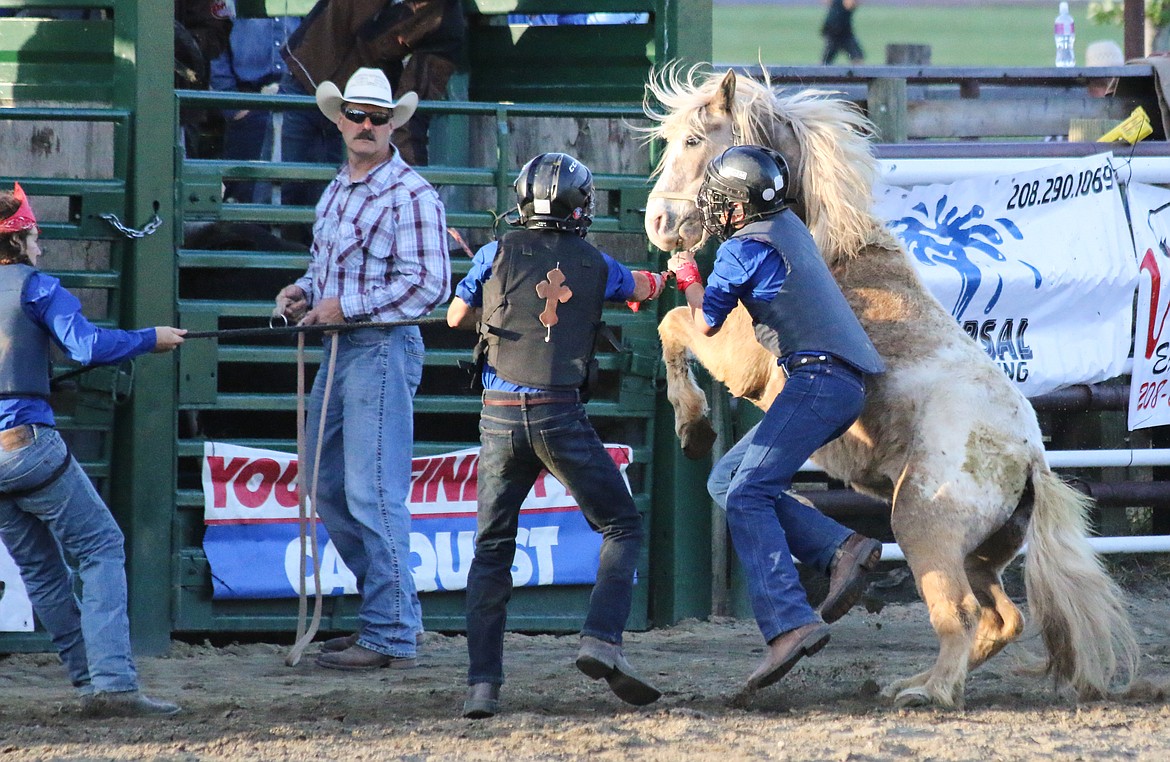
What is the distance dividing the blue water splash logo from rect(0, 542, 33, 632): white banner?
13.6 feet

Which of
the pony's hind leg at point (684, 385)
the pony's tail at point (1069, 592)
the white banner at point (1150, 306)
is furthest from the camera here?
the white banner at point (1150, 306)

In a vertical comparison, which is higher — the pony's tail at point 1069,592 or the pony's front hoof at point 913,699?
the pony's tail at point 1069,592

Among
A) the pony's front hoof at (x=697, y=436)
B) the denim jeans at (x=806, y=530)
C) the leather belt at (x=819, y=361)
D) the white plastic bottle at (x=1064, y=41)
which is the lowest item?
the denim jeans at (x=806, y=530)

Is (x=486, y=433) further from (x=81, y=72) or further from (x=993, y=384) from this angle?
(x=81, y=72)

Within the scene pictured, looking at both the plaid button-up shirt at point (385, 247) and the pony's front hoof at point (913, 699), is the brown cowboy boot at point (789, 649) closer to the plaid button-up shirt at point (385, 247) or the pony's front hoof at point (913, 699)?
the pony's front hoof at point (913, 699)

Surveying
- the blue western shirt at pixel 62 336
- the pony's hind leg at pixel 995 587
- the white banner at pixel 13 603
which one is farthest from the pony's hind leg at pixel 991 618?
the white banner at pixel 13 603

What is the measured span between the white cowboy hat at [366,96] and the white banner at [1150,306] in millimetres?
3706

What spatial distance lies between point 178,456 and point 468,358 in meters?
1.29

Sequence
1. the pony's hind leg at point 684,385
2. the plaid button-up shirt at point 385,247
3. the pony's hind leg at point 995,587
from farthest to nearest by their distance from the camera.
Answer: the plaid button-up shirt at point 385,247 → the pony's hind leg at point 684,385 → the pony's hind leg at point 995,587

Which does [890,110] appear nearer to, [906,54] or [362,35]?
[362,35]

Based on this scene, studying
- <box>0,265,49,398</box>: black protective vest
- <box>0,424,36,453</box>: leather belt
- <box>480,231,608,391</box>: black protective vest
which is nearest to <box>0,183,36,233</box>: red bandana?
<box>0,265,49,398</box>: black protective vest

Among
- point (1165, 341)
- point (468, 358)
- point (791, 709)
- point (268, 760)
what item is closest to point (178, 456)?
point (468, 358)

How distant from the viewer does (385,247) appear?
552 centimetres

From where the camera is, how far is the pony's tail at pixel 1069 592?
483cm
